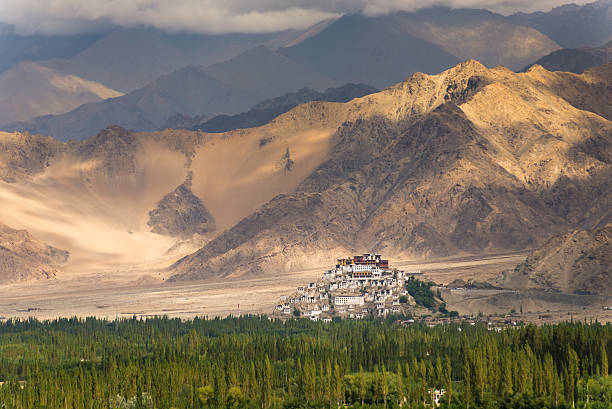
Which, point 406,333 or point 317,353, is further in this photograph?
point 406,333

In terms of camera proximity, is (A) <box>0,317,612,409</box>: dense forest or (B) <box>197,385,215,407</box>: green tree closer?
(A) <box>0,317,612,409</box>: dense forest

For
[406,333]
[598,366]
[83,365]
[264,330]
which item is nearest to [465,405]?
[598,366]

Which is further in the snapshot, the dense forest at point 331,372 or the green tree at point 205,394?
the green tree at point 205,394

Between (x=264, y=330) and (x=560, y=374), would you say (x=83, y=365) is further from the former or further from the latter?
(x=560, y=374)

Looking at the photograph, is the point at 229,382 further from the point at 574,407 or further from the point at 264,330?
the point at 264,330

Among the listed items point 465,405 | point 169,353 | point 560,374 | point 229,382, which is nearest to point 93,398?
point 229,382

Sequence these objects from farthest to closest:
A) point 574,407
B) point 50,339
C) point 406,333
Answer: point 50,339 → point 406,333 → point 574,407

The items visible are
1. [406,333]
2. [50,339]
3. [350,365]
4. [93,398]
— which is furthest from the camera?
[50,339]
